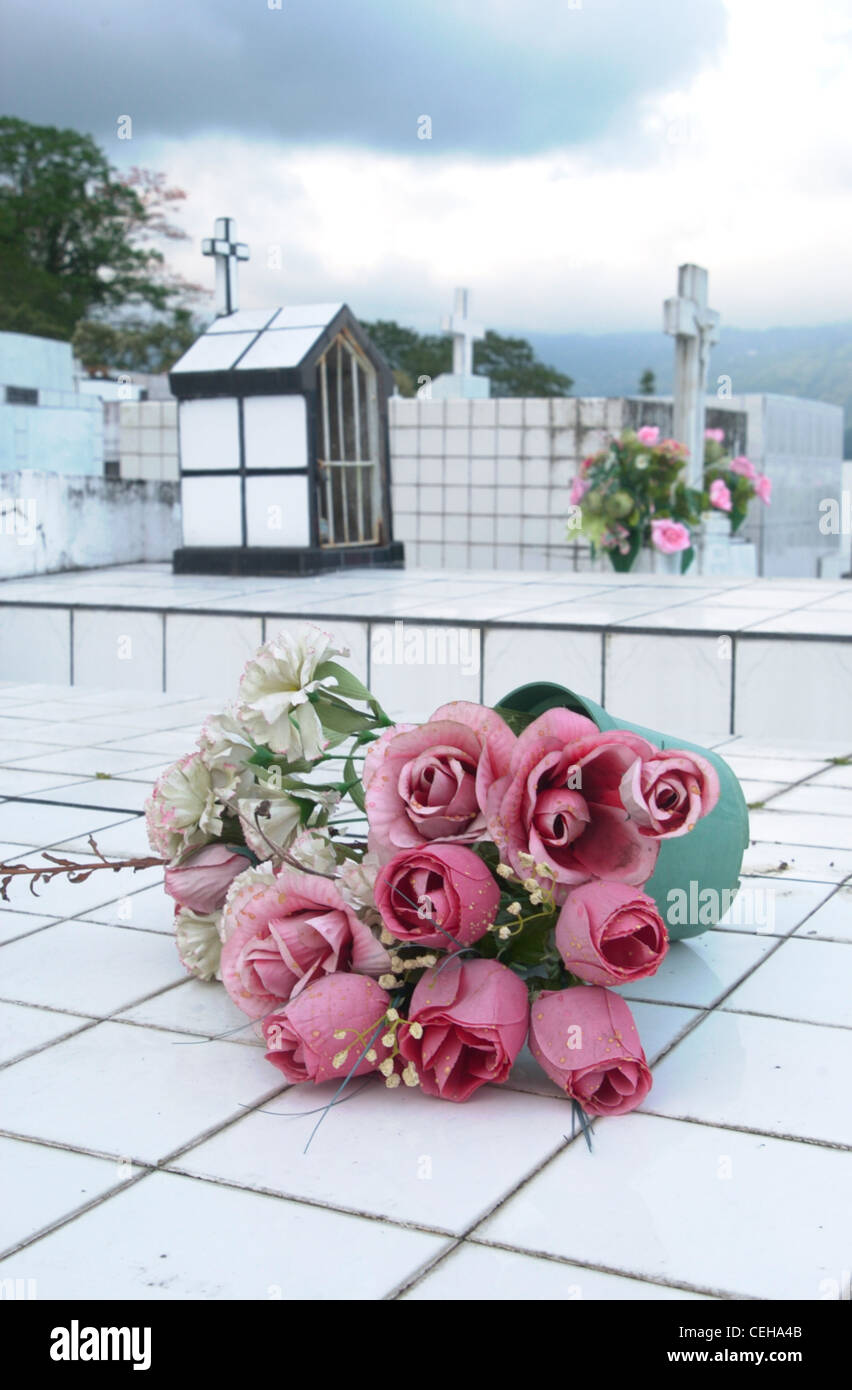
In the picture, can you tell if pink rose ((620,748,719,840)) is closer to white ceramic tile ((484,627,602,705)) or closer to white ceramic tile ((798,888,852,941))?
white ceramic tile ((798,888,852,941))

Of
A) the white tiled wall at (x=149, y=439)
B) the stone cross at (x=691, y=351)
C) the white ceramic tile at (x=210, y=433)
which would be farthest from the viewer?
the white tiled wall at (x=149, y=439)

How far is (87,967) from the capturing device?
1.57 meters

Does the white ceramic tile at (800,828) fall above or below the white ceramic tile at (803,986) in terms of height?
above

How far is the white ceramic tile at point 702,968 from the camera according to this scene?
1.46 metres

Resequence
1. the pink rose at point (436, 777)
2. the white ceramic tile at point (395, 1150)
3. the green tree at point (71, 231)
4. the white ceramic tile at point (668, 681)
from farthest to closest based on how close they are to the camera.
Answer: the green tree at point (71, 231)
the white ceramic tile at point (668, 681)
the pink rose at point (436, 777)
the white ceramic tile at point (395, 1150)

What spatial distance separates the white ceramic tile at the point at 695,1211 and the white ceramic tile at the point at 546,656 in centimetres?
223

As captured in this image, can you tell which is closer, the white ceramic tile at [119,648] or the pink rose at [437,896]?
the pink rose at [437,896]

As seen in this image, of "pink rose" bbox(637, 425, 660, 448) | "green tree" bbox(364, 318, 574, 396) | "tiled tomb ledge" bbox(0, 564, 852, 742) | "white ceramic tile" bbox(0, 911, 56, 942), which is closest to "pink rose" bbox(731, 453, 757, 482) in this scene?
"pink rose" bbox(637, 425, 660, 448)

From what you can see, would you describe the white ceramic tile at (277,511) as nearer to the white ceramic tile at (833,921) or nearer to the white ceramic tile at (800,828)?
the white ceramic tile at (800,828)

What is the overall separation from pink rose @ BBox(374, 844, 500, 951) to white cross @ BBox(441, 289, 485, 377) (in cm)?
1025

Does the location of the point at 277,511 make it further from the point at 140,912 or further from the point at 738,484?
the point at 140,912

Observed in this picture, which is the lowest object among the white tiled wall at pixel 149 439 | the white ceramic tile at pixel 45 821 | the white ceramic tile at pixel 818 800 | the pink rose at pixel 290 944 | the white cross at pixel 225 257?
→ the white ceramic tile at pixel 45 821

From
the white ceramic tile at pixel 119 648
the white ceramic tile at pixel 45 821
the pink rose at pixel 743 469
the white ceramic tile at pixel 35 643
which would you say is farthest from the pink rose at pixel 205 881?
the pink rose at pixel 743 469
